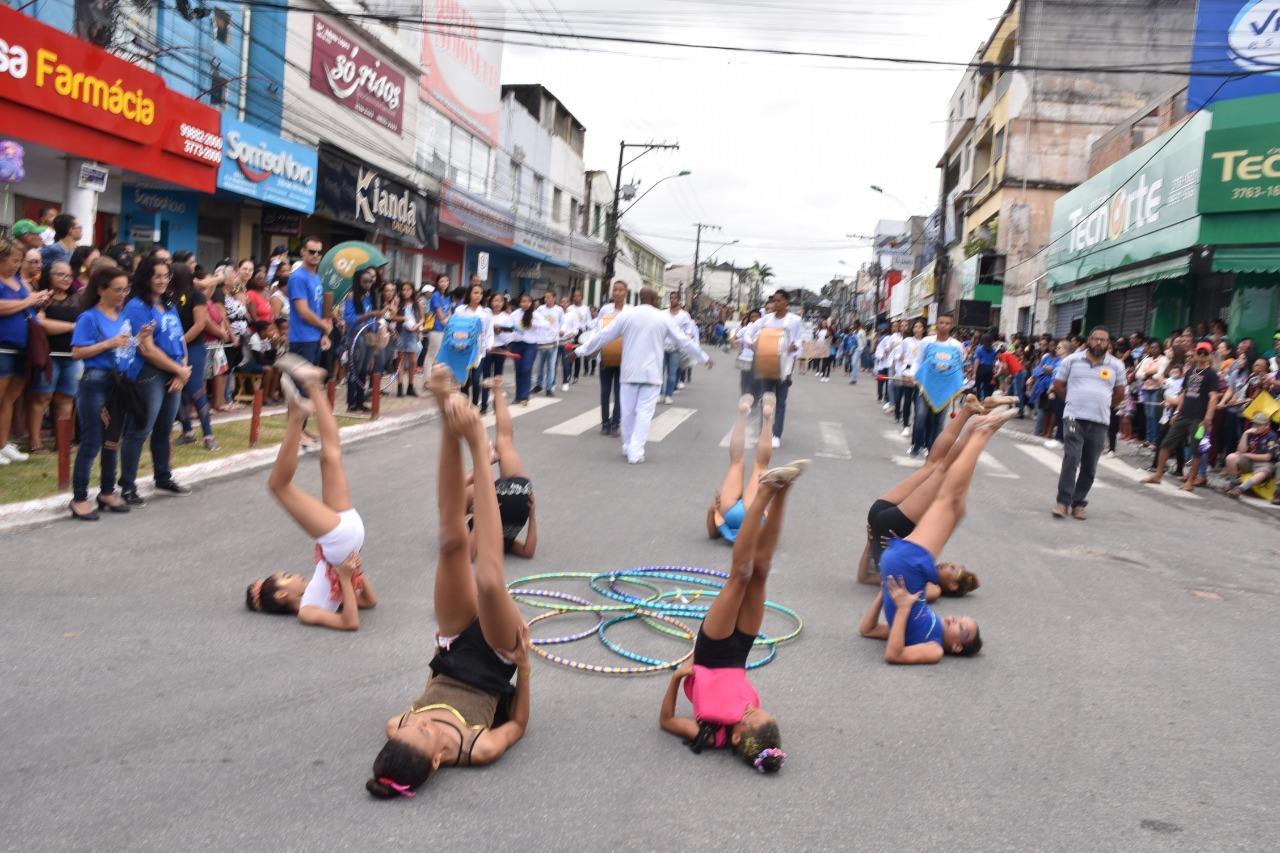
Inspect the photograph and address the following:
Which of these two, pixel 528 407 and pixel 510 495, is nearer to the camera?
pixel 510 495

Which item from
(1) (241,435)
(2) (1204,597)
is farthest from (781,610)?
(1) (241,435)

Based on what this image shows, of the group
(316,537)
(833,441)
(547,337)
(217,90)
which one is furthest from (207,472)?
(217,90)

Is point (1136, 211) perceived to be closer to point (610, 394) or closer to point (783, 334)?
point (783, 334)

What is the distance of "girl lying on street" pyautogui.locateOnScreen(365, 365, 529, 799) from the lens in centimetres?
402

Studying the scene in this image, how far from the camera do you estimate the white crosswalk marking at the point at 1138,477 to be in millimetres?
13477

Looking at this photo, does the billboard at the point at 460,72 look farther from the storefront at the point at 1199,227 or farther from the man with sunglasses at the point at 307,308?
the man with sunglasses at the point at 307,308

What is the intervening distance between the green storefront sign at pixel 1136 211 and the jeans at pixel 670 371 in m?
9.71

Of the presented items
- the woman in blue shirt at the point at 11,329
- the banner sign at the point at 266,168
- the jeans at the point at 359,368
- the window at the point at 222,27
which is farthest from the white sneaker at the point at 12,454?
the window at the point at 222,27

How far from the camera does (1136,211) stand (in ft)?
78.1

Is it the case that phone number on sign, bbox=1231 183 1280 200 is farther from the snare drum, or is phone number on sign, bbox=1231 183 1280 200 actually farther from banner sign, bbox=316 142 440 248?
banner sign, bbox=316 142 440 248

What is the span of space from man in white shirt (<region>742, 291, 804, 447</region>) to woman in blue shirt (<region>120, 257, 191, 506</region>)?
761cm

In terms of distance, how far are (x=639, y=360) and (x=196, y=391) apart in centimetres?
485

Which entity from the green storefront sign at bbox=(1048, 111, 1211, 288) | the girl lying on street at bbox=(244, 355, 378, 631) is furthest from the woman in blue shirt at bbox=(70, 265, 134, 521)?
the green storefront sign at bbox=(1048, 111, 1211, 288)

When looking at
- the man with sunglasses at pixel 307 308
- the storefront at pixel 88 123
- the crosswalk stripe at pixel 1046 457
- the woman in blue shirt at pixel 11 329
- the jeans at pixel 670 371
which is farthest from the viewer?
the jeans at pixel 670 371
